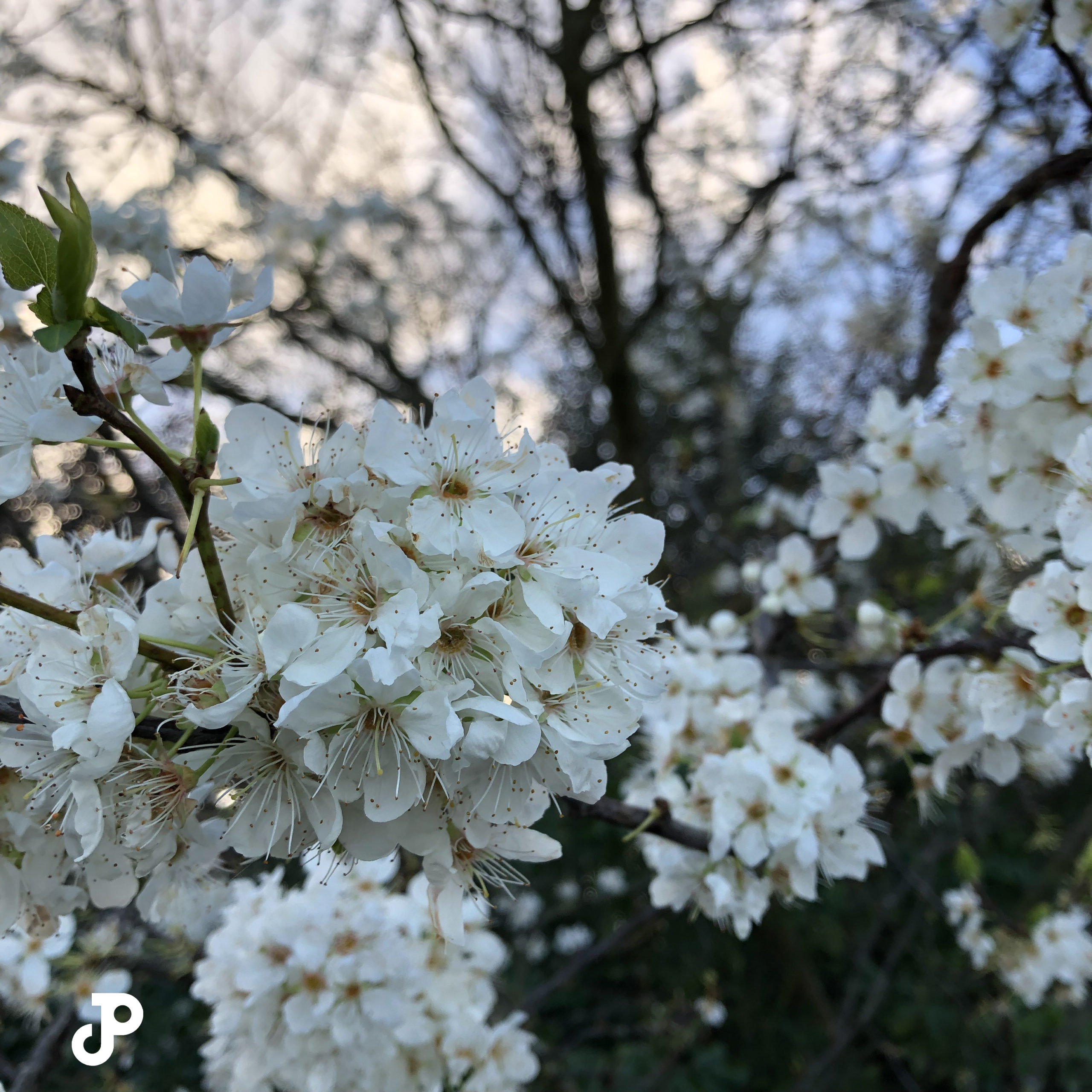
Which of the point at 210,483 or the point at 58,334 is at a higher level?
the point at 58,334

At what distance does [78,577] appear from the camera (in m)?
0.97

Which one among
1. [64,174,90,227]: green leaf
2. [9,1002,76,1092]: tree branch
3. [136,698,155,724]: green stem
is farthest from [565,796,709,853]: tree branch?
[9,1002,76,1092]: tree branch

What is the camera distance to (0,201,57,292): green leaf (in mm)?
731

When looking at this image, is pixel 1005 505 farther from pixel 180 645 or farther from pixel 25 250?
pixel 25 250

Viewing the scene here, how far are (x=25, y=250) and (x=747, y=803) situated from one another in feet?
4.12

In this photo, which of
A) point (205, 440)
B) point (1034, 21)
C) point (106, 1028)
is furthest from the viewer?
point (1034, 21)

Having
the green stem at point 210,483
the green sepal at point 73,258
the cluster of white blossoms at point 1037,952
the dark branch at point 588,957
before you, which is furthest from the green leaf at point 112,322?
the cluster of white blossoms at point 1037,952

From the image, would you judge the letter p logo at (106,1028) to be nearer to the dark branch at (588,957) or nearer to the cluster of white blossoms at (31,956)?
the cluster of white blossoms at (31,956)

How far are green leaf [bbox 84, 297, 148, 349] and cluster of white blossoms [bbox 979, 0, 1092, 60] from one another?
194 centimetres

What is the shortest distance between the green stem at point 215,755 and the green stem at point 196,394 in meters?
0.30

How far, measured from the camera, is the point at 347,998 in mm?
1388

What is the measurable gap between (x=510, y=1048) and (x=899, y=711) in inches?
43.4

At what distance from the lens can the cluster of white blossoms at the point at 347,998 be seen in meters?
1.37

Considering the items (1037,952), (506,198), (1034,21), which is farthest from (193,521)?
(506,198)
